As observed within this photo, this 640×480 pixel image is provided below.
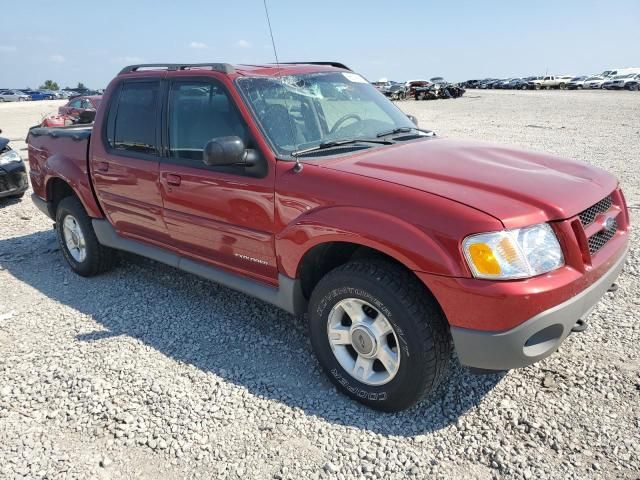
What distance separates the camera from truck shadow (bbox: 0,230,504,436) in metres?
2.90

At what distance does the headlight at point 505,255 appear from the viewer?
230 centimetres

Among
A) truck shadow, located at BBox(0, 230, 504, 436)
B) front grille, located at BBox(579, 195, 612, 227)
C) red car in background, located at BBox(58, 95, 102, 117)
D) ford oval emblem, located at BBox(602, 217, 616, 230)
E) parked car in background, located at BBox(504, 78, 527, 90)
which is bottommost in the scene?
parked car in background, located at BBox(504, 78, 527, 90)

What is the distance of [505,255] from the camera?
7.57 ft

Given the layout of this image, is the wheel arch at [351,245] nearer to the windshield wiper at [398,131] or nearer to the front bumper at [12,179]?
the windshield wiper at [398,131]

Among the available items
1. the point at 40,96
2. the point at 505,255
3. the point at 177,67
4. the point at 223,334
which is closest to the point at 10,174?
the point at 177,67

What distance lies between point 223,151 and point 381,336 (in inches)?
54.1

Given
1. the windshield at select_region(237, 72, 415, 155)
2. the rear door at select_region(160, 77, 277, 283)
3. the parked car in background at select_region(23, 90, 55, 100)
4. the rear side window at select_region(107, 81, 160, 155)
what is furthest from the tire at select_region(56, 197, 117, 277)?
the parked car in background at select_region(23, 90, 55, 100)

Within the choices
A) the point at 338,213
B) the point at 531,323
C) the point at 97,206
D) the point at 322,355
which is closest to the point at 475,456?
the point at 531,323

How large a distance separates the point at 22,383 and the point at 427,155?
115 inches

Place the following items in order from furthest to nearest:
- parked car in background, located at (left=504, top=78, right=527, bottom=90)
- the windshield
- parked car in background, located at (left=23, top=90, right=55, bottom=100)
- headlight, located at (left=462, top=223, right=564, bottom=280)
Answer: parked car in background, located at (left=23, top=90, right=55, bottom=100), parked car in background, located at (left=504, top=78, right=527, bottom=90), the windshield, headlight, located at (left=462, top=223, right=564, bottom=280)

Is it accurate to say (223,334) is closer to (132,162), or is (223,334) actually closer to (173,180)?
(173,180)

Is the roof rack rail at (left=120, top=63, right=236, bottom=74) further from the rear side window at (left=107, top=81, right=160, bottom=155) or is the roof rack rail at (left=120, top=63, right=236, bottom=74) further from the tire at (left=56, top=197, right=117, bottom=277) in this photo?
the tire at (left=56, top=197, right=117, bottom=277)

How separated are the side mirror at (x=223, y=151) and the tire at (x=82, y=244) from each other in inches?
Result: 94.3

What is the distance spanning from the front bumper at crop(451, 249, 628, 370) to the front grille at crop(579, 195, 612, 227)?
13.9 inches
